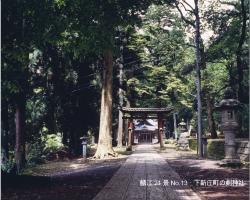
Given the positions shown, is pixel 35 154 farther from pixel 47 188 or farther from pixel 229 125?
pixel 47 188

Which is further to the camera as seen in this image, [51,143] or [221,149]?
[51,143]

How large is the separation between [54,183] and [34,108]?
574 inches

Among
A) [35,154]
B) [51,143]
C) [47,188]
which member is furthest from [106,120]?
[47,188]

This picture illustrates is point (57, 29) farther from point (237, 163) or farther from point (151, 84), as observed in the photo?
point (151, 84)

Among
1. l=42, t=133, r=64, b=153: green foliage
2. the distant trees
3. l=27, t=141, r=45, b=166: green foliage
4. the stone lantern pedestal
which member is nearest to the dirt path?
the distant trees

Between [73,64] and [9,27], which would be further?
[73,64]

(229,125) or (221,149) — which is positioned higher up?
(229,125)

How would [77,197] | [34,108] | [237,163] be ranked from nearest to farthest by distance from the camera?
[77,197], [237,163], [34,108]

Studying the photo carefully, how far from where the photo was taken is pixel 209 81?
38906mm

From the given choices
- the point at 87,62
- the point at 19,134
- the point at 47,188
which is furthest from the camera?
the point at 87,62

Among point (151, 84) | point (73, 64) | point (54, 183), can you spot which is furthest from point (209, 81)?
point (54, 183)

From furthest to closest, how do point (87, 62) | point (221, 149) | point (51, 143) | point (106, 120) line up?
point (87, 62) < point (51, 143) < point (106, 120) < point (221, 149)

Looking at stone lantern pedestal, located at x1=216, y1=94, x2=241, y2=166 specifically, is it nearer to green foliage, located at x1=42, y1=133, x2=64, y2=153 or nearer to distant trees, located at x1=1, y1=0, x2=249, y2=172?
distant trees, located at x1=1, y1=0, x2=249, y2=172

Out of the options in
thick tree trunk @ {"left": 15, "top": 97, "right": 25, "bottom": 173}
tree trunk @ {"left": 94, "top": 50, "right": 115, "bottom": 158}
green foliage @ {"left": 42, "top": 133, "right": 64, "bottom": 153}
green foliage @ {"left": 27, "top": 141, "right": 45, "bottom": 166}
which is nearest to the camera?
thick tree trunk @ {"left": 15, "top": 97, "right": 25, "bottom": 173}
